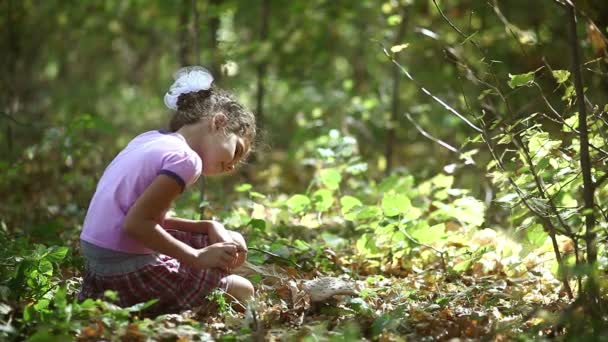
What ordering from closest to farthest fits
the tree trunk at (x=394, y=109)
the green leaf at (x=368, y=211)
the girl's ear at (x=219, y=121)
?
1. the girl's ear at (x=219, y=121)
2. the green leaf at (x=368, y=211)
3. the tree trunk at (x=394, y=109)

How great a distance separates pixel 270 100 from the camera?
29.1 feet

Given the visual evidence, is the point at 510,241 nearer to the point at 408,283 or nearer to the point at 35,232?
the point at 408,283

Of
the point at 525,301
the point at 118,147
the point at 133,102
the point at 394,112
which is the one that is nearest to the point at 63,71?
the point at 133,102

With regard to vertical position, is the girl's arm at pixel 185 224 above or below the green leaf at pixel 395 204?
below

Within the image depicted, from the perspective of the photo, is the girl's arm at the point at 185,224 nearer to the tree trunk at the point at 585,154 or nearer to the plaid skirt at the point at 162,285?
the plaid skirt at the point at 162,285

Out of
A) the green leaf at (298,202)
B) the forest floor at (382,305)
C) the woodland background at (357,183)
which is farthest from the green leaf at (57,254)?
the green leaf at (298,202)

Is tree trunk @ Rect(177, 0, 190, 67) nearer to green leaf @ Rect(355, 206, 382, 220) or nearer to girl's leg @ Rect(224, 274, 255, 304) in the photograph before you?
green leaf @ Rect(355, 206, 382, 220)

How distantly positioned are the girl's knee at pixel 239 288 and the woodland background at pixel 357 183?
0.09m

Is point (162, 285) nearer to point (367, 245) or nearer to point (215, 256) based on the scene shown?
point (215, 256)

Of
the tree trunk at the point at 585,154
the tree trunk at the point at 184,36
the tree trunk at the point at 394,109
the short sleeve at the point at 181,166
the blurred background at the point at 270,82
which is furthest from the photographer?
the tree trunk at the point at 184,36

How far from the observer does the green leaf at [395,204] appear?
3.59 meters

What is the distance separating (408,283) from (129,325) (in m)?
1.47

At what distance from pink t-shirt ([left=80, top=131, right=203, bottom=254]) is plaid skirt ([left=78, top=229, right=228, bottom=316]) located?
0.10 meters

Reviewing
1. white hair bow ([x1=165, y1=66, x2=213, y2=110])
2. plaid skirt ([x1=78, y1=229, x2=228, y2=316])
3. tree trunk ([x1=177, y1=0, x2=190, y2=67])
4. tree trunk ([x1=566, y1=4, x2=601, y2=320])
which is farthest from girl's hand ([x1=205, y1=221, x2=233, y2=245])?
tree trunk ([x1=177, y1=0, x2=190, y2=67])
